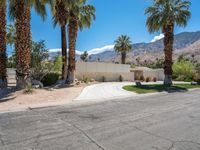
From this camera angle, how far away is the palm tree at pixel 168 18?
34125 mm

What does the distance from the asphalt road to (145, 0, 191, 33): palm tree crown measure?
80.0ft

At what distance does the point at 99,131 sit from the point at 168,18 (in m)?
28.3

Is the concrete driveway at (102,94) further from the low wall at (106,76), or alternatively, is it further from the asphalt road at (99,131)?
the low wall at (106,76)

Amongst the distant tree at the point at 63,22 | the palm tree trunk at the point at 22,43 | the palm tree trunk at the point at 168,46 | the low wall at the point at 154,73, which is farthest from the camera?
the low wall at the point at 154,73

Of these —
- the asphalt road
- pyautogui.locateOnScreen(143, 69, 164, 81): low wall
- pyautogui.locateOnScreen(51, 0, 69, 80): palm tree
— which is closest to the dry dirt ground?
the asphalt road

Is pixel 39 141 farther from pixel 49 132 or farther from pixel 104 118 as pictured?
pixel 104 118

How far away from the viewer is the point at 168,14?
111 ft

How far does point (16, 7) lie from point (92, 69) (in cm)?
2195

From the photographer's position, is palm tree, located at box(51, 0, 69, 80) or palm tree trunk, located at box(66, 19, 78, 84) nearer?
palm tree, located at box(51, 0, 69, 80)

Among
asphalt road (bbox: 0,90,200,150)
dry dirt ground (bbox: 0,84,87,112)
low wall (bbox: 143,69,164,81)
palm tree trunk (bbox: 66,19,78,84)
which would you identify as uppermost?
palm tree trunk (bbox: 66,19,78,84)

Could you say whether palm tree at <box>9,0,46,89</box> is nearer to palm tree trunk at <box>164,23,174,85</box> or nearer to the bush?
the bush

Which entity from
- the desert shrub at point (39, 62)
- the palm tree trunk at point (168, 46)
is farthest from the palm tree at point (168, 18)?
the desert shrub at point (39, 62)

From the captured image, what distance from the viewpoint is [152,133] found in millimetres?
8375

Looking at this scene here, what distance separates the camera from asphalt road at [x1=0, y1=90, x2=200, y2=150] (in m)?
6.94
